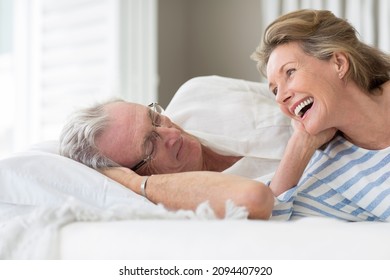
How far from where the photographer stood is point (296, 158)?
5.61 ft

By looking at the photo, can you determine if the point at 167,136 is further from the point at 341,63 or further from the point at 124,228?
the point at 124,228

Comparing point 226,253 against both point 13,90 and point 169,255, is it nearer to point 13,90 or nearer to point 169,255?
point 169,255

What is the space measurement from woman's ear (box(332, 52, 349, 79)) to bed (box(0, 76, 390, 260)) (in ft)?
1.67

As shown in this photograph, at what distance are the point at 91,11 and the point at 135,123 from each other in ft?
7.91

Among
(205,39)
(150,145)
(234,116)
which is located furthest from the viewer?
(205,39)

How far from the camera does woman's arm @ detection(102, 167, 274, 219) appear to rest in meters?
1.35

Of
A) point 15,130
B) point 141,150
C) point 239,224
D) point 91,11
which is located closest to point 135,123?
point 141,150

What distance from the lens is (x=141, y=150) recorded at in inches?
68.6

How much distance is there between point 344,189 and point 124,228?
755 millimetres

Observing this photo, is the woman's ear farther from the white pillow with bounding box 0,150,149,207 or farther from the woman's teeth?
the white pillow with bounding box 0,150,149,207

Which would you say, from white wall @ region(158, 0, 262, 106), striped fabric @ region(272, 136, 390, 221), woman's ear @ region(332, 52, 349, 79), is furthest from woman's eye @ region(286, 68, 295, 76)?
white wall @ region(158, 0, 262, 106)

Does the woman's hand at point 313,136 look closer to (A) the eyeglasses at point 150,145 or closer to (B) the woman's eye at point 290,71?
(B) the woman's eye at point 290,71

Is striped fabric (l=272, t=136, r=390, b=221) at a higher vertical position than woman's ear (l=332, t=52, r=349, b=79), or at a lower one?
lower

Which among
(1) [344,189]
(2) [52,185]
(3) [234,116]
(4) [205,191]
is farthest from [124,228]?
(3) [234,116]
